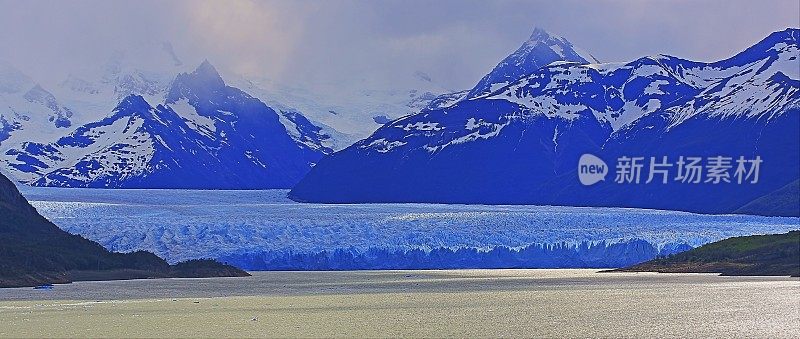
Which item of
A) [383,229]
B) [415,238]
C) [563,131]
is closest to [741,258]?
[415,238]

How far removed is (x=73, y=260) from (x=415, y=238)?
20.7 m

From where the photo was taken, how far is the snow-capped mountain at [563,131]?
145 m

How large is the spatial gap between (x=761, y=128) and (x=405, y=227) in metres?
66.5

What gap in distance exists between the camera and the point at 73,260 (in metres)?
77.7

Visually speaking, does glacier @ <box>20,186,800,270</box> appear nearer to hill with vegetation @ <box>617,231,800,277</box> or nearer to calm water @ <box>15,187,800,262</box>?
calm water @ <box>15,187,800,262</box>

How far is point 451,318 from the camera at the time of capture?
135ft

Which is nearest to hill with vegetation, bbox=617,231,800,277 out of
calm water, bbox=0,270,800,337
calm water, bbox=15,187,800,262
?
calm water, bbox=0,270,800,337

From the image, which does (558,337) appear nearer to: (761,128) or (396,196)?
(761,128)

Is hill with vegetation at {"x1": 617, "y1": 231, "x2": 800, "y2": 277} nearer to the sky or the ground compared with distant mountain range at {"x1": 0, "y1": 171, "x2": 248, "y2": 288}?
nearer to the sky

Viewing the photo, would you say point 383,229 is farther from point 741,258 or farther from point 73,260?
point 741,258

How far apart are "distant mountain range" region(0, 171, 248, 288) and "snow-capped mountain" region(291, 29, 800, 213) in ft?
223

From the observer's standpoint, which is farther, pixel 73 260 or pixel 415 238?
pixel 415 238

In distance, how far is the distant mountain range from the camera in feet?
243

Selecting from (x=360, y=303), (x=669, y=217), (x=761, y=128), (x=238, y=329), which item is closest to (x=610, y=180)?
(x=761, y=128)
